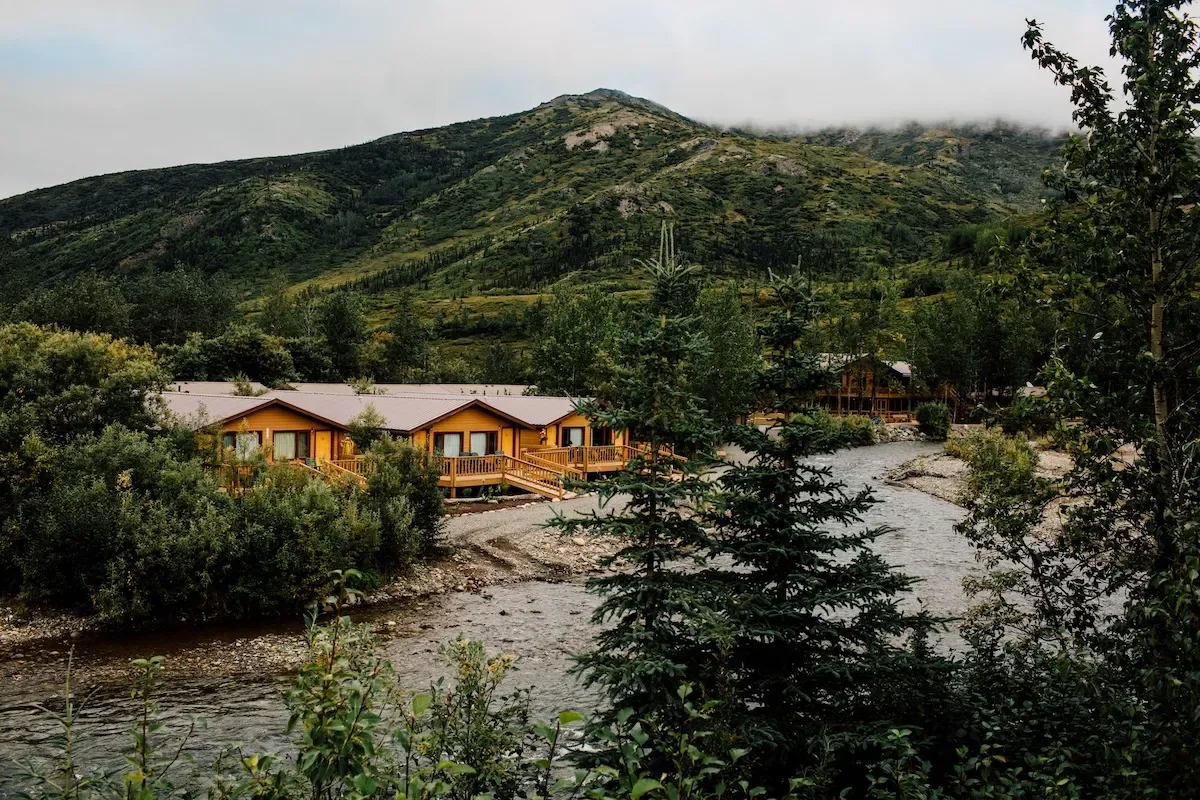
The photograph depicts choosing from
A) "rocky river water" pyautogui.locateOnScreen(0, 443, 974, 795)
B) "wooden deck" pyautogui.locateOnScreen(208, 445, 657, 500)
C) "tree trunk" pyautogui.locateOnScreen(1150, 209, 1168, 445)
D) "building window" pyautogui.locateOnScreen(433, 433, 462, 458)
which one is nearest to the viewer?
"tree trunk" pyautogui.locateOnScreen(1150, 209, 1168, 445)

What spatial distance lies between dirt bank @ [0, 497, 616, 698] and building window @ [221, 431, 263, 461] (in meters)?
7.66

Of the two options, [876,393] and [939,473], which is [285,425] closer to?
[939,473]

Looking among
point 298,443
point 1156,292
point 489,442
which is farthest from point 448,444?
point 1156,292

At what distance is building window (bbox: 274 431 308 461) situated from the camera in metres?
36.8

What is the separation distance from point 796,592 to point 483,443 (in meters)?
32.0

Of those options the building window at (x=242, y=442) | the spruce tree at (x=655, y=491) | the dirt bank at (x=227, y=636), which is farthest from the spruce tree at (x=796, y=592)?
the building window at (x=242, y=442)

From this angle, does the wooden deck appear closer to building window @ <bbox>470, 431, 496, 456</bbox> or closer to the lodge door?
the lodge door

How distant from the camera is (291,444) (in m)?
37.4

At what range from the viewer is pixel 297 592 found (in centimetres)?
2209

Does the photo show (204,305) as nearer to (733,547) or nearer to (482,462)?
(482,462)

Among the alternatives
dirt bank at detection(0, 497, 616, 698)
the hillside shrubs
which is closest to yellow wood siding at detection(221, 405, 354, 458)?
the hillside shrubs

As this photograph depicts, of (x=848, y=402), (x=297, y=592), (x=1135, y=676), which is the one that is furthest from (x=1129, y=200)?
(x=848, y=402)

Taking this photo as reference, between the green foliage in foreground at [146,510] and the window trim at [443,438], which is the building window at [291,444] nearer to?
the window trim at [443,438]

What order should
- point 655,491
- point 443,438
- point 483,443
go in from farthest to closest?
point 483,443, point 443,438, point 655,491
